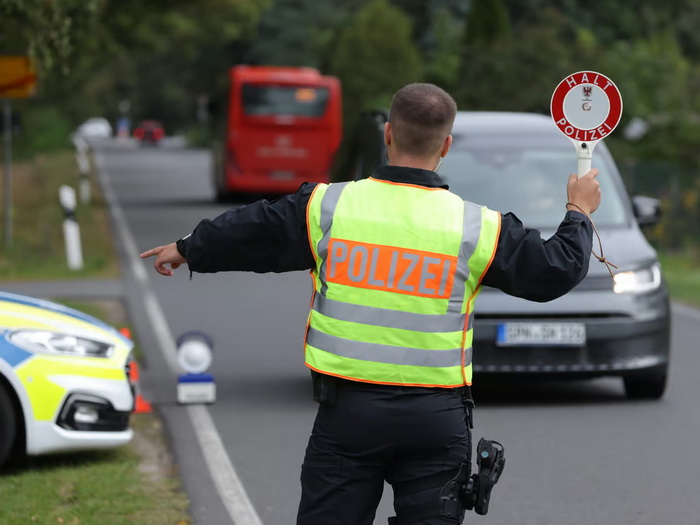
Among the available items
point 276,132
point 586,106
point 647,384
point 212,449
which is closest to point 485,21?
point 276,132

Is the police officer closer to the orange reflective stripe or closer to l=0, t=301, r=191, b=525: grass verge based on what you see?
the orange reflective stripe

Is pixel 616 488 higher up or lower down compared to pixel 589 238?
lower down

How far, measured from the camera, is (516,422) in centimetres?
986

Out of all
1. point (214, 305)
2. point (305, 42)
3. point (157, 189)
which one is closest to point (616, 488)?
point (214, 305)

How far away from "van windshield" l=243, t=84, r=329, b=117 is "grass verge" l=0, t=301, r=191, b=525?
28704mm

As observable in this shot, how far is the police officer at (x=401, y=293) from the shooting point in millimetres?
4496

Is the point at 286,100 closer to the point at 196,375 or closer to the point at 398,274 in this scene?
the point at 196,375

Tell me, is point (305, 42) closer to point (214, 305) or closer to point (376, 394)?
point (214, 305)

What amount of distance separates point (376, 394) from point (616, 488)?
374 centimetres

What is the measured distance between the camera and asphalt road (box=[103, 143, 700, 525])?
25.0 feet

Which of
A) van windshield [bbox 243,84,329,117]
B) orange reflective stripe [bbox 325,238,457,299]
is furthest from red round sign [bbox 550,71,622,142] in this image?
van windshield [bbox 243,84,329,117]

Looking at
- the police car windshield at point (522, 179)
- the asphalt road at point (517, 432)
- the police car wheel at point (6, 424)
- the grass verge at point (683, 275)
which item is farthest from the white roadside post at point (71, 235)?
the police car wheel at point (6, 424)

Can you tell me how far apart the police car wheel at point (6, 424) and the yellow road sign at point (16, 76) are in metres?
12.9

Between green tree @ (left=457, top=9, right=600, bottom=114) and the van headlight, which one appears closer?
the van headlight
